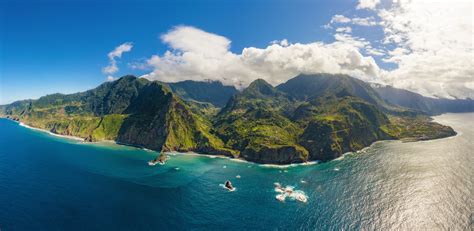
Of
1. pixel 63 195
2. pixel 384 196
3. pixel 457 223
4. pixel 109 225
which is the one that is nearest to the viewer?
pixel 109 225

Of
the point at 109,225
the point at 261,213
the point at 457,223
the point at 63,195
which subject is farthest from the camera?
the point at 63,195

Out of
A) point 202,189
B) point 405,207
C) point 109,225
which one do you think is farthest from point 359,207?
point 109,225

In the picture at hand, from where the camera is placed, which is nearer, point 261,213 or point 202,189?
point 261,213

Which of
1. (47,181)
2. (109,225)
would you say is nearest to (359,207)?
(109,225)

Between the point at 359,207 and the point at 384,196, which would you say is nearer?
the point at 359,207

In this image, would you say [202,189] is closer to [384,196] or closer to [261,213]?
[261,213]

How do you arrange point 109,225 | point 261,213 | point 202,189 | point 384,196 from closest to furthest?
point 109,225
point 261,213
point 384,196
point 202,189

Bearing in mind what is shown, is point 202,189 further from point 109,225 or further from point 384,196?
point 384,196

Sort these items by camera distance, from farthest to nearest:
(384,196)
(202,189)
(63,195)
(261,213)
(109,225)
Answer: (202,189), (384,196), (63,195), (261,213), (109,225)
